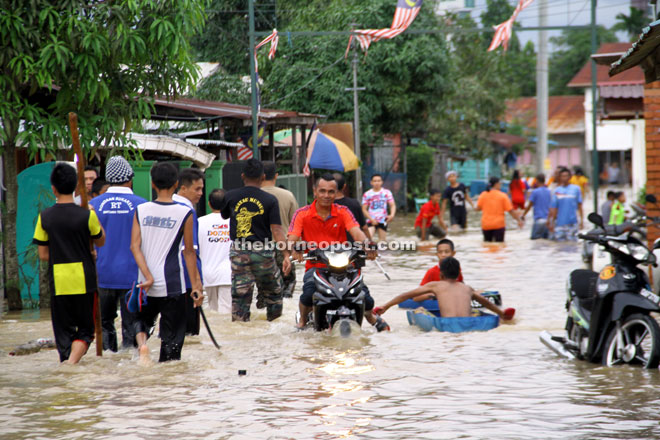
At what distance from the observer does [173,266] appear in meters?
7.61

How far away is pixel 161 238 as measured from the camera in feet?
24.7

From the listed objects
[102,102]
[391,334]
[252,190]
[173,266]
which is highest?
[102,102]

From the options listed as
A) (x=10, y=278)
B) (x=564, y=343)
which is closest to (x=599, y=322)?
(x=564, y=343)

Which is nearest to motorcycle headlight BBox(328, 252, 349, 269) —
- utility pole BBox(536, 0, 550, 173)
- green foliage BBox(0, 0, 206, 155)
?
green foliage BBox(0, 0, 206, 155)

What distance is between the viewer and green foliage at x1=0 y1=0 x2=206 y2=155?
10750mm

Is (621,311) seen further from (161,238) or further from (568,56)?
(568,56)

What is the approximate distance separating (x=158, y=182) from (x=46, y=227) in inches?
37.5

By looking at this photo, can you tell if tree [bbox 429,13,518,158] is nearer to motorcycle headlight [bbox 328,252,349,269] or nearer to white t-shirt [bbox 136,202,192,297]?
motorcycle headlight [bbox 328,252,349,269]

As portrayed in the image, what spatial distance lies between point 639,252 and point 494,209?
13.5m

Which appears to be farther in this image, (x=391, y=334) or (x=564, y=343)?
(x=391, y=334)

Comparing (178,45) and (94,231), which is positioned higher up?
(178,45)

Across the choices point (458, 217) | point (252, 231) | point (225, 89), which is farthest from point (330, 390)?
point (225, 89)

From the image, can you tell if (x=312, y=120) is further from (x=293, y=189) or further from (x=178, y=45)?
(x=178, y=45)

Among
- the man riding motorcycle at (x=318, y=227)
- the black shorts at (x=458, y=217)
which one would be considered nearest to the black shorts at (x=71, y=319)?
the man riding motorcycle at (x=318, y=227)
